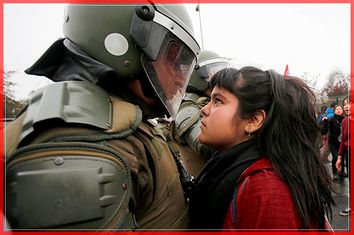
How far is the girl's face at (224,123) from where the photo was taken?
1.17 m

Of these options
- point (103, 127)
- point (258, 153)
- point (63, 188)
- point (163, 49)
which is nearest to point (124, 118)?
point (103, 127)

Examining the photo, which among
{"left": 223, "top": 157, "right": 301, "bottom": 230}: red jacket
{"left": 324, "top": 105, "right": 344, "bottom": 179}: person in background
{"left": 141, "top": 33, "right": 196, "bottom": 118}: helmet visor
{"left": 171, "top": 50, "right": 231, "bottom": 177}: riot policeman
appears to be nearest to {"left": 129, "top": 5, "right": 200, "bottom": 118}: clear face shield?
{"left": 141, "top": 33, "right": 196, "bottom": 118}: helmet visor

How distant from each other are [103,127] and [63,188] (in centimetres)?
19

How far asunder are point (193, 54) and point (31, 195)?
84 cm

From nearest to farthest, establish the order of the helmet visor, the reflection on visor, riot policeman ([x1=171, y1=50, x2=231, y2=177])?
the helmet visor → riot policeman ([x1=171, y1=50, x2=231, y2=177]) → the reflection on visor

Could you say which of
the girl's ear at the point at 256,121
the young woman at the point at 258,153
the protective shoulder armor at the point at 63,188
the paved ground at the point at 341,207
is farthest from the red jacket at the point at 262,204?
the paved ground at the point at 341,207

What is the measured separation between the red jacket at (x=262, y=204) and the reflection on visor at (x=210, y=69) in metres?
1.77

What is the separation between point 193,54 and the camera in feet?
4.13

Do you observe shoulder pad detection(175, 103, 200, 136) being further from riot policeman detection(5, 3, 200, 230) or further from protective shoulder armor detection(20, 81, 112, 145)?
protective shoulder armor detection(20, 81, 112, 145)

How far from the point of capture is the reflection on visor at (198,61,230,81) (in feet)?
8.80

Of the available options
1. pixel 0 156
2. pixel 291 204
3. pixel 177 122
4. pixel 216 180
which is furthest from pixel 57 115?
pixel 177 122

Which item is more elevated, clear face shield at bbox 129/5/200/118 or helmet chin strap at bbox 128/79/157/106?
clear face shield at bbox 129/5/200/118

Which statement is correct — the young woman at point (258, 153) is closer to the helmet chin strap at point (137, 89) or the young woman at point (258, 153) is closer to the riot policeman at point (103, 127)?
the riot policeman at point (103, 127)

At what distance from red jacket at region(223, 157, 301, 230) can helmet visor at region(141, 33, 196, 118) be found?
0.44m
